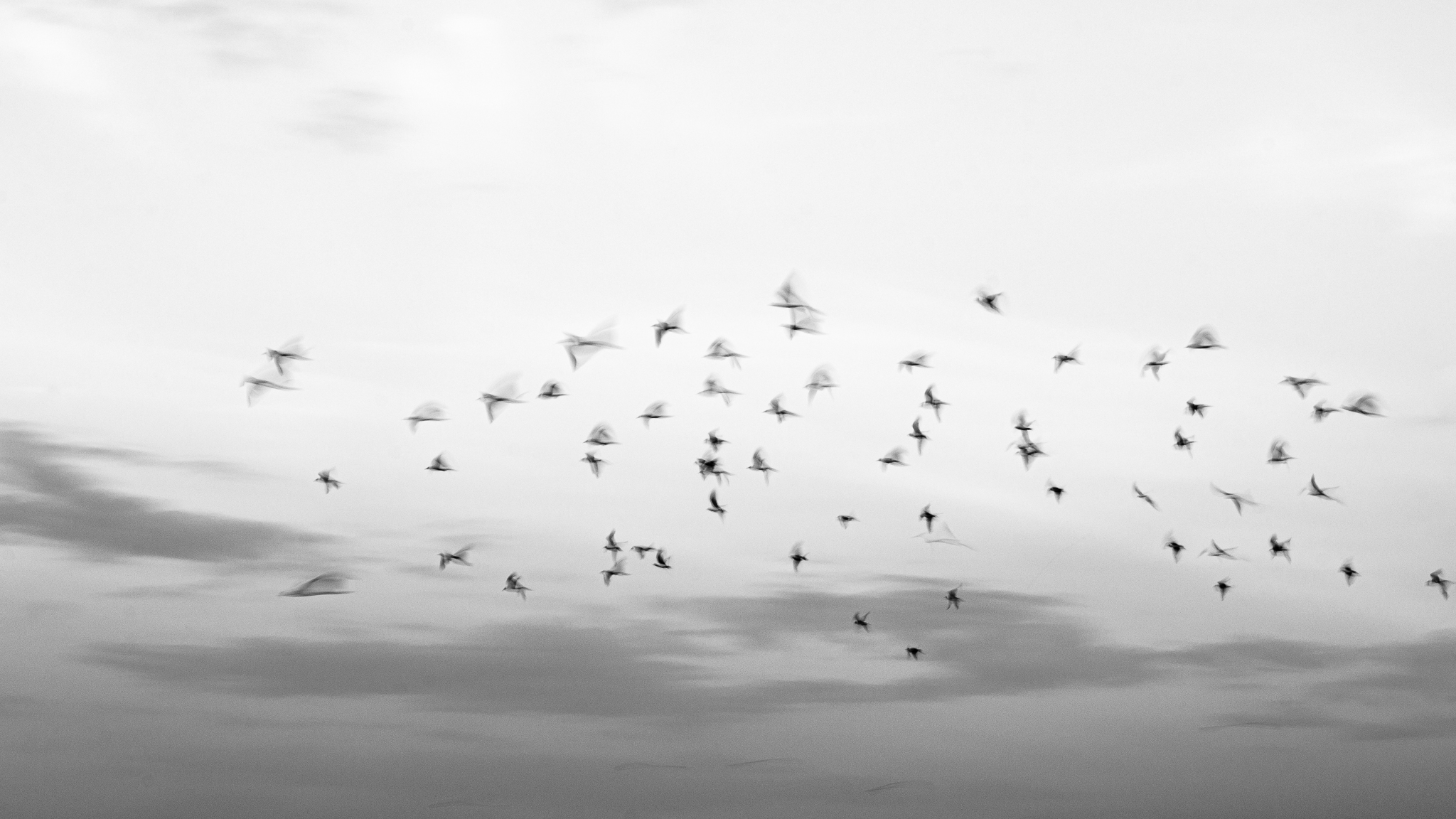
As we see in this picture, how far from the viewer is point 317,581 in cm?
6775

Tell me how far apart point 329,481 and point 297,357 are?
19866 millimetres

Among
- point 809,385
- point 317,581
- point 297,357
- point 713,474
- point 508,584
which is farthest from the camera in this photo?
point 508,584

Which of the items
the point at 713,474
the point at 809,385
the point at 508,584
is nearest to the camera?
the point at 809,385

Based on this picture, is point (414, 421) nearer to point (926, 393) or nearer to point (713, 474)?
point (713, 474)

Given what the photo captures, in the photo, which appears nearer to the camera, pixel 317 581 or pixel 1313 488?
pixel 317 581

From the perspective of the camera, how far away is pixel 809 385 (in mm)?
85062

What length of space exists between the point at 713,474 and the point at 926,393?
15.3 meters

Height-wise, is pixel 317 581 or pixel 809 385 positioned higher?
pixel 809 385

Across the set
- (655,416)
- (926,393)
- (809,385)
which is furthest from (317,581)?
(926,393)

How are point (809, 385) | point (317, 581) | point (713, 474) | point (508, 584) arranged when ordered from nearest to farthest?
1. point (317, 581)
2. point (809, 385)
3. point (713, 474)
4. point (508, 584)

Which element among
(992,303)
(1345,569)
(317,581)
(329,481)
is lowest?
(317,581)

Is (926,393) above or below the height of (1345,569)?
above

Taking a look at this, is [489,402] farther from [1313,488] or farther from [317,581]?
[1313,488]

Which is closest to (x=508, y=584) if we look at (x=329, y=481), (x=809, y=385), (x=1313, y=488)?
(x=329, y=481)
